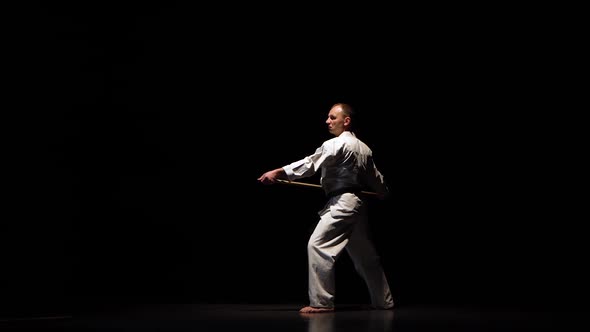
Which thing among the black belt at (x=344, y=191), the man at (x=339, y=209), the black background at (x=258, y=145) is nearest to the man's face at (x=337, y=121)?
the man at (x=339, y=209)

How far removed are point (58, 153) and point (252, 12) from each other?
6.63 ft

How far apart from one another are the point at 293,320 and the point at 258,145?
110 inches

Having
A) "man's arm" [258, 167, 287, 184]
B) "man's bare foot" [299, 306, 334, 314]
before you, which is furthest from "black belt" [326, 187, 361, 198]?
"man's bare foot" [299, 306, 334, 314]

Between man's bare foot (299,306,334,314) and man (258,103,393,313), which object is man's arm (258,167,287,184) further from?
man's bare foot (299,306,334,314)

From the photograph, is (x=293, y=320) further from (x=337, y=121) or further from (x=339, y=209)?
(x=337, y=121)

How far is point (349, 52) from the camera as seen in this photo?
616 centimetres

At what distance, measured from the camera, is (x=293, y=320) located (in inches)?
140

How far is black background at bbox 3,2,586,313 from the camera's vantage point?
593 cm

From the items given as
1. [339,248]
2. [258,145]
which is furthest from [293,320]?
[258,145]

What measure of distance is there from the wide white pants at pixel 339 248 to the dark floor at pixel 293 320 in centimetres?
12

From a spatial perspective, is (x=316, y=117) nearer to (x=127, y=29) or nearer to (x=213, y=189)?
(x=213, y=189)

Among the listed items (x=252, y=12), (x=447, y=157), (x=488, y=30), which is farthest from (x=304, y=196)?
(x=488, y=30)

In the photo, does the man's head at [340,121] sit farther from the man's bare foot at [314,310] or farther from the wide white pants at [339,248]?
the man's bare foot at [314,310]

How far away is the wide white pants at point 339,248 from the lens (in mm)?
4000
